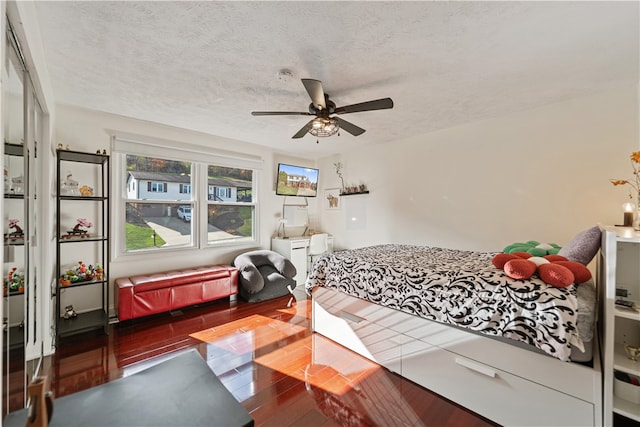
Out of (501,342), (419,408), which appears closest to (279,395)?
(419,408)

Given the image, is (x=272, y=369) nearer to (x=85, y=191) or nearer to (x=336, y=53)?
(x=336, y=53)

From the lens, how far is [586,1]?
1.48 meters

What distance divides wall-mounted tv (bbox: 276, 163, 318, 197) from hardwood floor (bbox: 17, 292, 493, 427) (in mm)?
2396

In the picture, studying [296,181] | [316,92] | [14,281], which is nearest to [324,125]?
[316,92]

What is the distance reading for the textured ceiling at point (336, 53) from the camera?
1562mm

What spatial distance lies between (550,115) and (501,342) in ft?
8.75

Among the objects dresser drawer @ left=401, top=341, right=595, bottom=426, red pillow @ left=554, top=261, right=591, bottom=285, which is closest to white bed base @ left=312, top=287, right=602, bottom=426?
dresser drawer @ left=401, top=341, right=595, bottom=426

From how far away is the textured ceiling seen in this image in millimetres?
1562

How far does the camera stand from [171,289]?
324cm

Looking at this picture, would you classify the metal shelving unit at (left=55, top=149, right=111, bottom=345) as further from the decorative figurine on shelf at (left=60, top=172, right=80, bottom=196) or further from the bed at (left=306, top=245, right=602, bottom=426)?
the bed at (left=306, top=245, right=602, bottom=426)

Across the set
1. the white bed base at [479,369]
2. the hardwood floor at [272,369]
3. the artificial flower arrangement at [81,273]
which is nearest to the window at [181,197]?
the artificial flower arrangement at [81,273]

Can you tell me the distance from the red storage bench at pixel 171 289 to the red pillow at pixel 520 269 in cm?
330

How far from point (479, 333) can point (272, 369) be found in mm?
1617

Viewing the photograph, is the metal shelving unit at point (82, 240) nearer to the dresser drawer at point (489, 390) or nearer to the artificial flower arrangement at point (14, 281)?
the artificial flower arrangement at point (14, 281)
